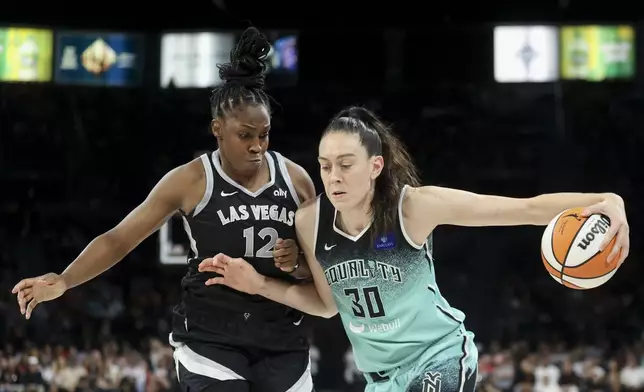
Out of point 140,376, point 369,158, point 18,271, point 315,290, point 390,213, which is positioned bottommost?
point 140,376

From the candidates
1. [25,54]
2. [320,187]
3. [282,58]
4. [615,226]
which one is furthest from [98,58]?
[615,226]

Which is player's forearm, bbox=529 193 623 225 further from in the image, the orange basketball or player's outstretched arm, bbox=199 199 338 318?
player's outstretched arm, bbox=199 199 338 318

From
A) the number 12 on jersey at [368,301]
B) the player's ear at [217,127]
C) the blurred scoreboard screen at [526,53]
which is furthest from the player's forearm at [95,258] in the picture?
the blurred scoreboard screen at [526,53]

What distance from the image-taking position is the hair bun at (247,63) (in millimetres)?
2852

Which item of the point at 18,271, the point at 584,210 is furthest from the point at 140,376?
the point at 584,210

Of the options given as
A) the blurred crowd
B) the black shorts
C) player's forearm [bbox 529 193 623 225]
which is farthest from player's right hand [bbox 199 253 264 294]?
the blurred crowd

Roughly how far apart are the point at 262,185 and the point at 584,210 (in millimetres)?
1044

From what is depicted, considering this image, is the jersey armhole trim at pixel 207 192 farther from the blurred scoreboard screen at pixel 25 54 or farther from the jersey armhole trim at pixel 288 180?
the blurred scoreboard screen at pixel 25 54

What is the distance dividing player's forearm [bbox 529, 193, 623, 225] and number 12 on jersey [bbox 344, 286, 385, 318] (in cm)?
52

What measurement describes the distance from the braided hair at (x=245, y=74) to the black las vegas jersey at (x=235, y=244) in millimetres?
224

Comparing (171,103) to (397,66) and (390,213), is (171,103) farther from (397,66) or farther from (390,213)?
(390,213)

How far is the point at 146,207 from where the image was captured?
2.74 m

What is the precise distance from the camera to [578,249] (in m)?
2.33

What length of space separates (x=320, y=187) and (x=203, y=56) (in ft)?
6.94
